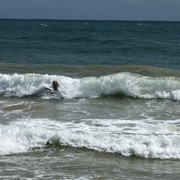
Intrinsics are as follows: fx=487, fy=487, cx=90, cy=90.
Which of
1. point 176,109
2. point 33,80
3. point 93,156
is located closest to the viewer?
point 93,156

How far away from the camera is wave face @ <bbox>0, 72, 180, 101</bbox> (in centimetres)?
1661

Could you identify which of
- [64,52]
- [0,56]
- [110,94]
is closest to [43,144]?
[110,94]

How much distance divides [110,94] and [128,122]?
15.8ft

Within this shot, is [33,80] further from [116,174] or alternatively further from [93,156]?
[116,174]

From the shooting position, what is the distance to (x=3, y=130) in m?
10.7

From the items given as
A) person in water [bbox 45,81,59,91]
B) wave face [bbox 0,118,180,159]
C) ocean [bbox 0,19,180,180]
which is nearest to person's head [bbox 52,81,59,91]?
person in water [bbox 45,81,59,91]

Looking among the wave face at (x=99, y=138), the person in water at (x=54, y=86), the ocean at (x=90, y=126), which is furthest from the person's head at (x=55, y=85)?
the wave face at (x=99, y=138)

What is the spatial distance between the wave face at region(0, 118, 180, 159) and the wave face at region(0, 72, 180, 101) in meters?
4.95

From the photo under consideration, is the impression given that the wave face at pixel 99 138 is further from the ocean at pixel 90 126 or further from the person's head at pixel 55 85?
the person's head at pixel 55 85

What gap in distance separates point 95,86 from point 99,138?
6.96 metres

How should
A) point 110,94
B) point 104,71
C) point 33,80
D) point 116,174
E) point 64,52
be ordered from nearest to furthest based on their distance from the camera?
point 116,174 < point 110,94 < point 33,80 < point 104,71 < point 64,52

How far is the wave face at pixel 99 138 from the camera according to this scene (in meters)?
9.84

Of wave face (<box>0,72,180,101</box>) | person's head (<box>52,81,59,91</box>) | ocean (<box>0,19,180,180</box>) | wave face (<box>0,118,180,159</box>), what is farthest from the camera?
person's head (<box>52,81,59,91</box>)

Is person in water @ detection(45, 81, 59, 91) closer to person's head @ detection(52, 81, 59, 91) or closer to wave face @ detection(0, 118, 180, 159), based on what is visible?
person's head @ detection(52, 81, 59, 91)
